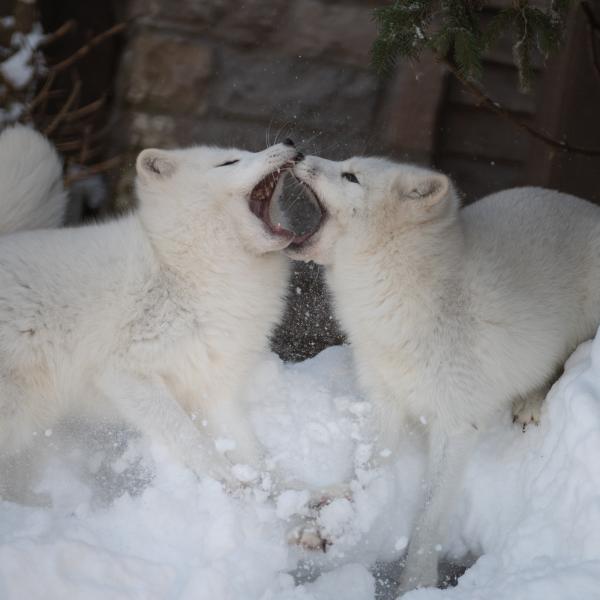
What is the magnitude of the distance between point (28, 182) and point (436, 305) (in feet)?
6.33

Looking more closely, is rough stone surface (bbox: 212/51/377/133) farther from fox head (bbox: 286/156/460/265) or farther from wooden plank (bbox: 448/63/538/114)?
fox head (bbox: 286/156/460/265)

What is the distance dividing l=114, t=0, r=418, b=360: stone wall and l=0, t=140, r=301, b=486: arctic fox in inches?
66.0

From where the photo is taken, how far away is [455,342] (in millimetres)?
3410

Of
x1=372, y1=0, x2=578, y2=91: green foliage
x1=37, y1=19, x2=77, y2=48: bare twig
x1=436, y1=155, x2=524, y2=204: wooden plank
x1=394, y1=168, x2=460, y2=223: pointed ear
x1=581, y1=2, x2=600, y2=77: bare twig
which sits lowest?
x1=436, y1=155, x2=524, y2=204: wooden plank

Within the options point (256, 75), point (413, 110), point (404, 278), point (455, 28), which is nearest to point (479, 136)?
point (413, 110)

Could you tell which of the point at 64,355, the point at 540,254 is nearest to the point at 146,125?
the point at 64,355

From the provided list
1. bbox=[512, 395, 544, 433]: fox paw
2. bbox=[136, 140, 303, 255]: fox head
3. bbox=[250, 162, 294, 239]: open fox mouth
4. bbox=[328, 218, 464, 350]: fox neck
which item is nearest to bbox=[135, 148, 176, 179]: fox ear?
bbox=[136, 140, 303, 255]: fox head

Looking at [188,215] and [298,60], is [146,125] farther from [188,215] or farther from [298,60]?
[188,215]

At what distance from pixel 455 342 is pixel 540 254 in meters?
0.62

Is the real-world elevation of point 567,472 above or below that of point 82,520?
above

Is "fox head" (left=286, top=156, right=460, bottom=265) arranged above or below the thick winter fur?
above

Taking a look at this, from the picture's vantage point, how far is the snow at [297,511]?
8.89 ft

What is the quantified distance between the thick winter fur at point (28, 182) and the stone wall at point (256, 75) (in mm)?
1512

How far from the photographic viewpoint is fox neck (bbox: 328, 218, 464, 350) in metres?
3.47
